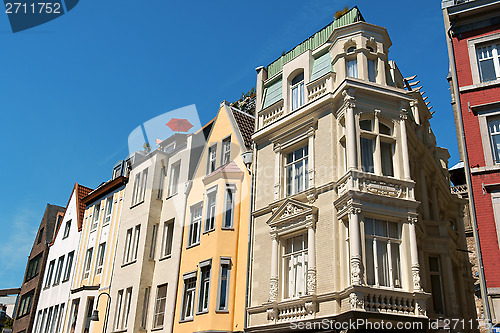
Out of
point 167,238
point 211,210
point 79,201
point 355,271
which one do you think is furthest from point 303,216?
point 79,201

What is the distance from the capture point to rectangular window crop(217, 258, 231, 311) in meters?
21.6

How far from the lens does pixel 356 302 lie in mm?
16172

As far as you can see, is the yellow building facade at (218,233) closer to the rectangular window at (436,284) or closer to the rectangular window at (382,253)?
the rectangular window at (382,253)

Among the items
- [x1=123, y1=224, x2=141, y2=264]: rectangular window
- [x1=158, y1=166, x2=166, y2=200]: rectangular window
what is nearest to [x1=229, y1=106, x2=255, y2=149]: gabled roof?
[x1=158, y1=166, x2=166, y2=200]: rectangular window

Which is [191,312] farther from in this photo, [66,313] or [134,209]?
[66,313]

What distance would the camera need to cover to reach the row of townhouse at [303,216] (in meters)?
17.8

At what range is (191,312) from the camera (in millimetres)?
22828

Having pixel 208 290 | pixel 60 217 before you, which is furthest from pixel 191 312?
pixel 60 217

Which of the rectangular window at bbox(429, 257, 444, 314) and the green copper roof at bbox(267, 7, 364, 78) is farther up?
the green copper roof at bbox(267, 7, 364, 78)

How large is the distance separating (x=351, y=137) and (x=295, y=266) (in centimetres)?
533

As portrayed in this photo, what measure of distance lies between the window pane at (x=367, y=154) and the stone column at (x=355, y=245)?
2.30 meters

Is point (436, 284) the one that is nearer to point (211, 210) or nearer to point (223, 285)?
point (223, 285)

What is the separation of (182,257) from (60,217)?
72.7 feet

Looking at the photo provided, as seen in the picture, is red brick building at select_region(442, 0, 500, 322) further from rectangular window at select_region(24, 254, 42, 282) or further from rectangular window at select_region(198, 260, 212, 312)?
rectangular window at select_region(24, 254, 42, 282)
